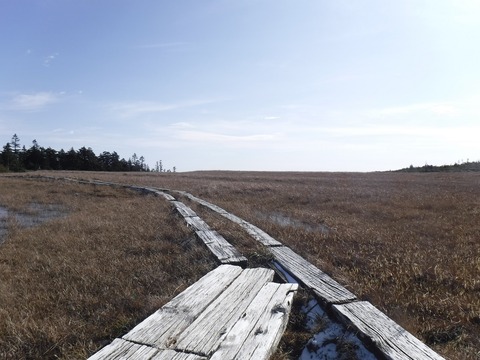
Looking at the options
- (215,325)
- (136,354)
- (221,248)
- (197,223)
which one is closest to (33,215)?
(197,223)

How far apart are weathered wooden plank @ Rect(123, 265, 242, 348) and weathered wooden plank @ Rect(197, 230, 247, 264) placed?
30.4 inches

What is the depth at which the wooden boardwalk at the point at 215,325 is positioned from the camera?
2.74 metres

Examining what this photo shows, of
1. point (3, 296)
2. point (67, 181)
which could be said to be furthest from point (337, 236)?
point (67, 181)

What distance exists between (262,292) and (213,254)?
1954 millimetres

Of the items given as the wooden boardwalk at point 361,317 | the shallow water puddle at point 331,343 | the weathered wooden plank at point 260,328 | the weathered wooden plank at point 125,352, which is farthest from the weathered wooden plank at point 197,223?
the weathered wooden plank at point 125,352

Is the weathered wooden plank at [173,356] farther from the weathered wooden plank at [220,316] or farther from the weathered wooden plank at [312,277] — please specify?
the weathered wooden plank at [312,277]

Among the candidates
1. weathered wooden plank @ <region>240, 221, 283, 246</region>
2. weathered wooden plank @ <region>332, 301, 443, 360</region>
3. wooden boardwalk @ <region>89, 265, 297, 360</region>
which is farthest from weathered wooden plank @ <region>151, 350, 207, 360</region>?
weathered wooden plank @ <region>240, 221, 283, 246</region>

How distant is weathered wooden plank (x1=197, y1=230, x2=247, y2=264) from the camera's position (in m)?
5.38

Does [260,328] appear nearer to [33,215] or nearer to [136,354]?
[136,354]

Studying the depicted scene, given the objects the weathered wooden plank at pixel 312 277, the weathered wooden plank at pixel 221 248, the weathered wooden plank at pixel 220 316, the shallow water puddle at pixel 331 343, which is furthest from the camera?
the weathered wooden plank at pixel 221 248

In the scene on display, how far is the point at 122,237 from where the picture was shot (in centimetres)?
808

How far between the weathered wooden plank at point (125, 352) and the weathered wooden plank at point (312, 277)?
194 cm

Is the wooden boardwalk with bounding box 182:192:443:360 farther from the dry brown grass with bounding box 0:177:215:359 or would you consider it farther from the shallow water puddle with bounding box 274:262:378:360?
the dry brown grass with bounding box 0:177:215:359

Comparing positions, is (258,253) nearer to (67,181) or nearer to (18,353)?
(18,353)
